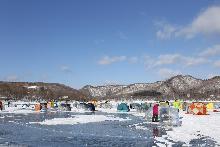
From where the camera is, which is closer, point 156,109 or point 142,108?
point 156,109

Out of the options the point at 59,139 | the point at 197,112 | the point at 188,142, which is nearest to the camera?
the point at 188,142

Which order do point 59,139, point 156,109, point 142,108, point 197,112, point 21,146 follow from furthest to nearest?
point 142,108 → point 197,112 → point 156,109 → point 59,139 → point 21,146

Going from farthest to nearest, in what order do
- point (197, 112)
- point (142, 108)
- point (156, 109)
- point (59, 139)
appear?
point (142, 108), point (197, 112), point (156, 109), point (59, 139)

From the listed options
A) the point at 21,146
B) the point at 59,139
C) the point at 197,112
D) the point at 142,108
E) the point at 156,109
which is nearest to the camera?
the point at 21,146

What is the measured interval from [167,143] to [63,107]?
54.7 m

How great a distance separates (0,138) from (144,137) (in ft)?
29.1

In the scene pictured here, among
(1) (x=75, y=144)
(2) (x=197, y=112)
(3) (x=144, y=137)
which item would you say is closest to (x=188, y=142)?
(3) (x=144, y=137)

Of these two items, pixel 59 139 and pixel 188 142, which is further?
pixel 59 139

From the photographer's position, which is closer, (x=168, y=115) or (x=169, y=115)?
(x=169, y=115)

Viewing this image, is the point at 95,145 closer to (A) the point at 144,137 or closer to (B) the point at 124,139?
(B) the point at 124,139

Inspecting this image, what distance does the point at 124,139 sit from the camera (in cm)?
2452

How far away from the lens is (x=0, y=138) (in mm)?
24438

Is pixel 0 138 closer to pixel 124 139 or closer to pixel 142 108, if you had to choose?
pixel 124 139

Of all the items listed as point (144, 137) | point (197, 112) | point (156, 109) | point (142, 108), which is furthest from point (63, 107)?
point (144, 137)
